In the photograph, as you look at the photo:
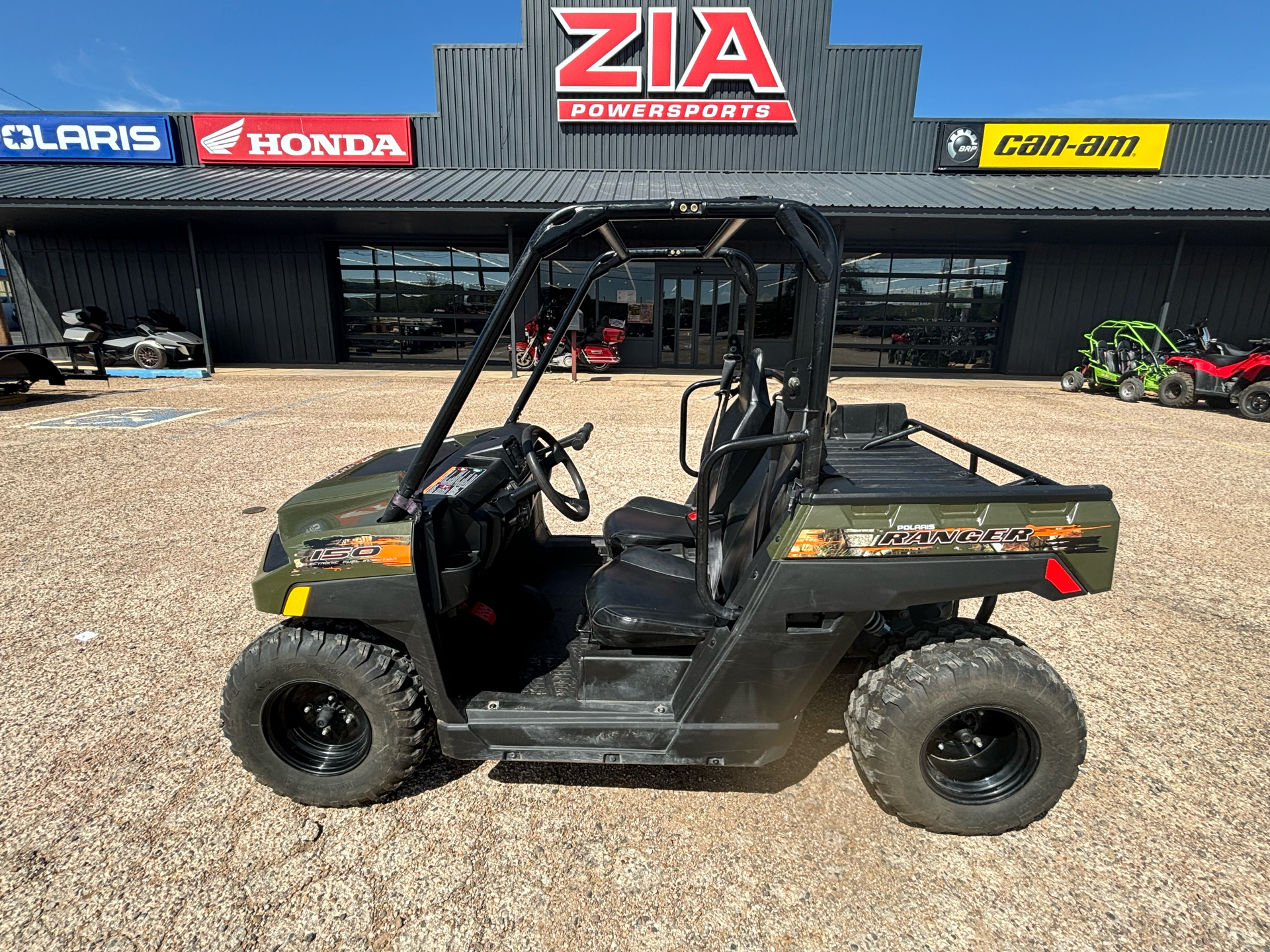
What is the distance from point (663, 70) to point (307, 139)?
826 centimetres

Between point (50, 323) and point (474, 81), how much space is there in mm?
12029

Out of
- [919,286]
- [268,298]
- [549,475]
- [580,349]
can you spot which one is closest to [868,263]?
[919,286]

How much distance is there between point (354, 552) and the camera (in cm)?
183

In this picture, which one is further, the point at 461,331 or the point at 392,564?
the point at 461,331

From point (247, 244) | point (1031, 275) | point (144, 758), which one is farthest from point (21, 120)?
point (1031, 275)

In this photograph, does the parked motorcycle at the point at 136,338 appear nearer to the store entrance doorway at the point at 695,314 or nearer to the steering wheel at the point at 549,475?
the store entrance doorway at the point at 695,314

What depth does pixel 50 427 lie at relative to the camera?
7613 millimetres

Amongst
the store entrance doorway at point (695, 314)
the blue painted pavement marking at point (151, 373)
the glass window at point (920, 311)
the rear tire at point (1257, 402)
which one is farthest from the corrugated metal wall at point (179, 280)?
the rear tire at point (1257, 402)

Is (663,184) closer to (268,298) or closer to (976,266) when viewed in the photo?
(976,266)

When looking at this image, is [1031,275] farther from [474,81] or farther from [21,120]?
[21,120]

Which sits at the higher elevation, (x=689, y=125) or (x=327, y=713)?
(x=689, y=125)

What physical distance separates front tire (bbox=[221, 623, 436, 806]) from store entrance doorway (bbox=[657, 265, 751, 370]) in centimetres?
1343

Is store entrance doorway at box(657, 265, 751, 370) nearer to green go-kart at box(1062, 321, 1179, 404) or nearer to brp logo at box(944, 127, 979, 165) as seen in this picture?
brp logo at box(944, 127, 979, 165)

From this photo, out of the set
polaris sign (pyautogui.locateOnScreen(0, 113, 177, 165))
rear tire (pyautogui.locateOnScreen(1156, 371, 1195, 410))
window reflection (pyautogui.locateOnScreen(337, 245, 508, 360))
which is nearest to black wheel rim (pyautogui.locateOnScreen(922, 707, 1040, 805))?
rear tire (pyautogui.locateOnScreen(1156, 371, 1195, 410))
